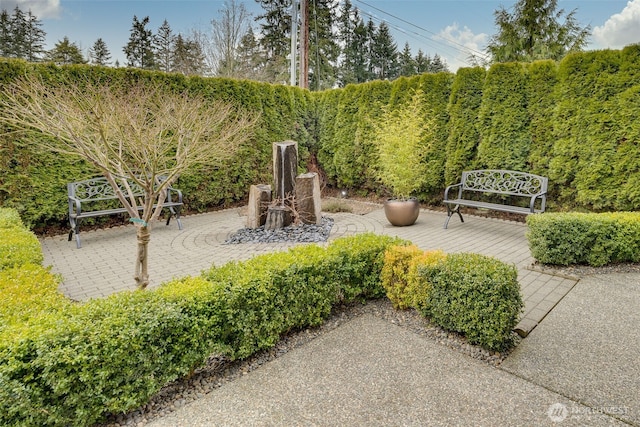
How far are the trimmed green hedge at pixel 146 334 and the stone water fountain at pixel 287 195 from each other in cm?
310

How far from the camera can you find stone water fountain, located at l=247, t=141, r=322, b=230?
585cm

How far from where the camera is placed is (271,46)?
59.8 ft

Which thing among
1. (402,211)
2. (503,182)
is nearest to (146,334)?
(402,211)

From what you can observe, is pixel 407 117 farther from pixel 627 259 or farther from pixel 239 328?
pixel 239 328

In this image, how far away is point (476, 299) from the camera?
2346 millimetres

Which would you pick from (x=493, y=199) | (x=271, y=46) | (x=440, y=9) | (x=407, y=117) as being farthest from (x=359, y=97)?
(x=271, y=46)

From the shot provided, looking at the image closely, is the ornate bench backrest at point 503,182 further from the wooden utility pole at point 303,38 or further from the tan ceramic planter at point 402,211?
the wooden utility pole at point 303,38

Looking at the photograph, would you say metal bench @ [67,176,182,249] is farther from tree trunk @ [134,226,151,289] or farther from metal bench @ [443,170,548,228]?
metal bench @ [443,170,548,228]

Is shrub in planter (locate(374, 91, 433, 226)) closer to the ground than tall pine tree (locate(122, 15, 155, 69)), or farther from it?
closer to the ground

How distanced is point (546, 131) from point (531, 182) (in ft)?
2.95

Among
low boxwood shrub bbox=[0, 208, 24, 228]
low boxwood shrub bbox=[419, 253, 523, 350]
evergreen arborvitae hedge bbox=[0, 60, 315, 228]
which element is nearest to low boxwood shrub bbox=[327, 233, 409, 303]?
low boxwood shrub bbox=[419, 253, 523, 350]

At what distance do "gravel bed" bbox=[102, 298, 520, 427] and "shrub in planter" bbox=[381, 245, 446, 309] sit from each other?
0.15m

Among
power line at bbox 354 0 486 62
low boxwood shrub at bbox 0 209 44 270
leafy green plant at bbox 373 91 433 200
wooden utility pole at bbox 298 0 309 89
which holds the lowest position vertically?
low boxwood shrub at bbox 0 209 44 270

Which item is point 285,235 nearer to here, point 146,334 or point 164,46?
point 146,334
